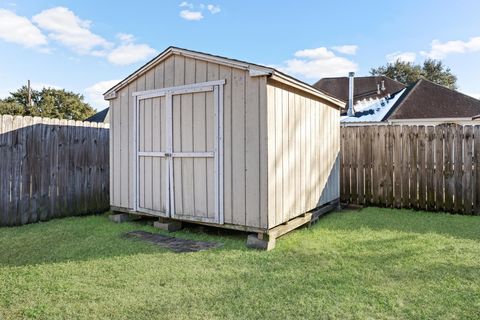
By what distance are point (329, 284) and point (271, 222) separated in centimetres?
129

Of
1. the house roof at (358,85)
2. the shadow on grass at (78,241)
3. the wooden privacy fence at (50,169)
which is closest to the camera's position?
the shadow on grass at (78,241)

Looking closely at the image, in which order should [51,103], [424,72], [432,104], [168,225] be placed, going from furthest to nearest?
1. [424,72]
2. [51,103]
3. [432,104]
4. [168,225]

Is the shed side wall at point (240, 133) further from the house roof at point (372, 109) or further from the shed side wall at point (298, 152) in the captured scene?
the house roof at point (372, 109)

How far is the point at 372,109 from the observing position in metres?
14.9

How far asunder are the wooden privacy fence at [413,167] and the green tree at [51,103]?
31.1 meters

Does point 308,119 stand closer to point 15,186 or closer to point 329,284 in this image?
point 329,284

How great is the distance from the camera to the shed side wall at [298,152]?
13.4ft

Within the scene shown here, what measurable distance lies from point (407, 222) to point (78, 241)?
5072 mm

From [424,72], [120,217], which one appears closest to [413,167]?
[120,217]

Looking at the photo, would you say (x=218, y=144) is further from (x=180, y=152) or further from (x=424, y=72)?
(x=424, y=72)

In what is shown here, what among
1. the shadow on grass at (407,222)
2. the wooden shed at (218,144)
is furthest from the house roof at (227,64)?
the shadow on grass at (407,222)

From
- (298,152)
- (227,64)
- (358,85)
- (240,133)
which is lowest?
(298,152)

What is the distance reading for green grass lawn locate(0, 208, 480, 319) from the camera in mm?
2422

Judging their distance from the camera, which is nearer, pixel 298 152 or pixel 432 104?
pixel 298 152
